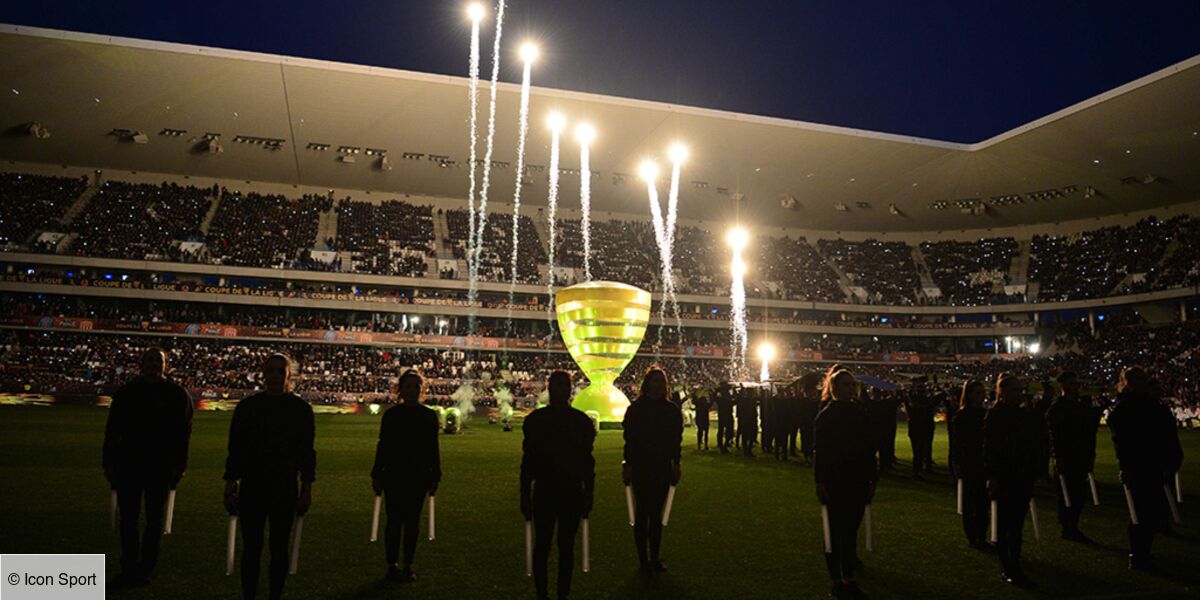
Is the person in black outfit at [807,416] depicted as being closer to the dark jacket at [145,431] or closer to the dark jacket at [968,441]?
the dark jacket at [968,441]

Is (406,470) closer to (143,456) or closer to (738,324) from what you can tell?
(143,456)

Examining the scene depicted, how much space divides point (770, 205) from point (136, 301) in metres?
42.0

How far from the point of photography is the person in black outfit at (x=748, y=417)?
18.0 metres

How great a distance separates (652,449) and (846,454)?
64.2 inches

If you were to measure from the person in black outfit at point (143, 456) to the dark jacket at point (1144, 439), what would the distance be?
8116 mm

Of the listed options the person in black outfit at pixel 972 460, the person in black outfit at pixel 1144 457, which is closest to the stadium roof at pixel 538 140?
the person in black outfit at pixel 972 460

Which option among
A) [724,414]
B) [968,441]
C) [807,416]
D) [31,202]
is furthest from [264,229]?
[968,441]

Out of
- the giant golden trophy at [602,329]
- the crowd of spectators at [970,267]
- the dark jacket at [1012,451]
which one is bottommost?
the dark jacket at [1012,451]

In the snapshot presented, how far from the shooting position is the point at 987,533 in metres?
8.43

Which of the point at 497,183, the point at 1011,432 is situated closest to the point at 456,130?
the point at 497,183

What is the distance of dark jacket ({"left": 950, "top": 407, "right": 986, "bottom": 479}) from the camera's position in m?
7.52

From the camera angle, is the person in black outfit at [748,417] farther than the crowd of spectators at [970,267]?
No

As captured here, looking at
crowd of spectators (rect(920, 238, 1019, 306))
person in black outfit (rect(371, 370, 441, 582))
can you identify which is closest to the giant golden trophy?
person in black outfit (rect(371, 370, 441, 582))

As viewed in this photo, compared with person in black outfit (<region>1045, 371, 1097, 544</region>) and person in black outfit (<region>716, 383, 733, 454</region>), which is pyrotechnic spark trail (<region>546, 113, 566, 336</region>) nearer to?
person in black outfit (<region>716, 383, 733, 454</region>)
